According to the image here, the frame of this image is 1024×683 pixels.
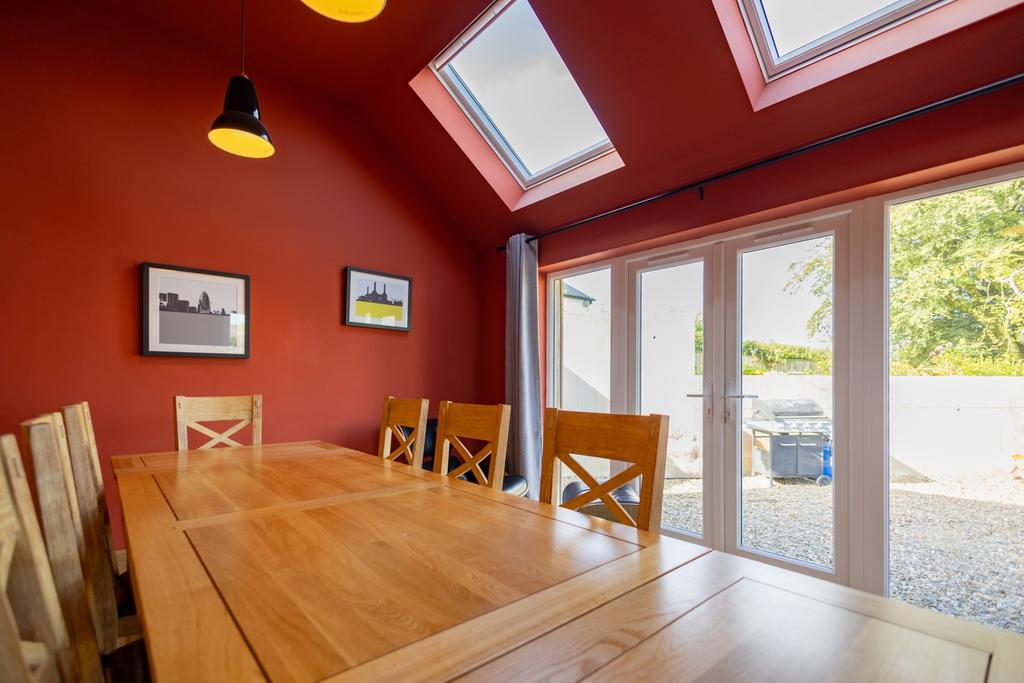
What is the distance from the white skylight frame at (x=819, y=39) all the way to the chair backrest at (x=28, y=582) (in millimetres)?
2891

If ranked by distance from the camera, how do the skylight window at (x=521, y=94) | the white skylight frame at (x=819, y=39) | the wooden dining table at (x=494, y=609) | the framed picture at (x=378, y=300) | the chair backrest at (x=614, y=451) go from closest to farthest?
the wooden dining table at (x=494, y=609) < the chair backrest at (x=614, y=451) < the white skylight frame at (x=819, y=39) < the skylight window at (x=521, y=94) < the framed picture at (x=378, y=300)

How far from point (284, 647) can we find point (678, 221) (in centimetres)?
281

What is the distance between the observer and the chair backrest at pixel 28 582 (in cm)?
65

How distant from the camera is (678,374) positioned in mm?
3031

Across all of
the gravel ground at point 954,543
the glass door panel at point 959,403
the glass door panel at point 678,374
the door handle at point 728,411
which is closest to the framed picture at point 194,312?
the glass door panel at point 678,374

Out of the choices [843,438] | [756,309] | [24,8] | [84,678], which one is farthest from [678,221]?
[24,8]

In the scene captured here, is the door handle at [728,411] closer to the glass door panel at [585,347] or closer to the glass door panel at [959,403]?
the glass door panel at [959,403]

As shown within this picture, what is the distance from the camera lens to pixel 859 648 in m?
0.62

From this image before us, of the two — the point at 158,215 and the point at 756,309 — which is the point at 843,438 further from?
the point at 158,215

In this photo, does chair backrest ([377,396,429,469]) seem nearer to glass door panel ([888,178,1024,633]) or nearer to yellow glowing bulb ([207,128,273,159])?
yellow glowing bulb ([207,128,273,159])

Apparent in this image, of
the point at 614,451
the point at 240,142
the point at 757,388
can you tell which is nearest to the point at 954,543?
the point at 757,388

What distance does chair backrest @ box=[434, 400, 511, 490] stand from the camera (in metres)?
1.71

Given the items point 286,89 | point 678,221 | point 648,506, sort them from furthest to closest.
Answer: point 286,89 < point 678,221 < point 648,506

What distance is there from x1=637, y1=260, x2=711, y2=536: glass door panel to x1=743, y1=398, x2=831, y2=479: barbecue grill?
307mm
